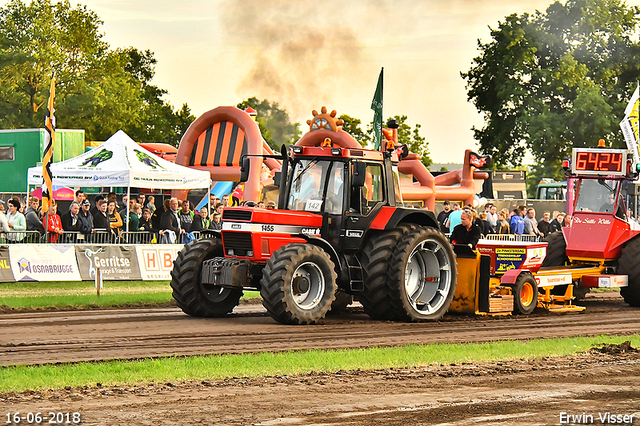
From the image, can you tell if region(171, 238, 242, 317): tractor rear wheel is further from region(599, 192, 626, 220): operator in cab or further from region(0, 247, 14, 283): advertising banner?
region(599, 192, 626, 220): operator in cab

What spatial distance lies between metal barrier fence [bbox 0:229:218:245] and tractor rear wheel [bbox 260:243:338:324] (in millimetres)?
5621

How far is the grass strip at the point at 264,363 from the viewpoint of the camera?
887 cm

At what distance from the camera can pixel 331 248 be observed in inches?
554

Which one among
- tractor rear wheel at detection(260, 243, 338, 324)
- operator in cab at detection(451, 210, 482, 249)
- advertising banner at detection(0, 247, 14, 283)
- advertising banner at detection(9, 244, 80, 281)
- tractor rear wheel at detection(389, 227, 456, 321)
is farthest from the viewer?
advertising banner at detection(9, 244, 80, 281)

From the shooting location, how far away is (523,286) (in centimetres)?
1620

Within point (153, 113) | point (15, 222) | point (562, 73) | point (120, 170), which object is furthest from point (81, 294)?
point (153, 113)

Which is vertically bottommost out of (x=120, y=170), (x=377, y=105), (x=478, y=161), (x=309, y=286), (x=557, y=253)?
(x=309, y=286)

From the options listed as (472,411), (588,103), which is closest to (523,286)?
(472,411)

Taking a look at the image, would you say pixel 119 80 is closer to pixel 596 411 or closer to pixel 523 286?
pixel 523 286

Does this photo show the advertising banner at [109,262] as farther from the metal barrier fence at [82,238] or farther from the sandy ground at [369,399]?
the sandy ground at [369,399]

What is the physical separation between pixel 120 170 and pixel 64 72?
39.5 meters

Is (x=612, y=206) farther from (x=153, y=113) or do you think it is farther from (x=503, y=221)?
(x=153, y=113)

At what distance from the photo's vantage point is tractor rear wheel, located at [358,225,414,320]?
14211 mm

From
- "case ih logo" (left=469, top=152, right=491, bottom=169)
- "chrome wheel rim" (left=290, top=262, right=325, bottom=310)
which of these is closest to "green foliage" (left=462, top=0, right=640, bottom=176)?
"case ih logo" (left=469, top=152, right=491, bottom=169)
